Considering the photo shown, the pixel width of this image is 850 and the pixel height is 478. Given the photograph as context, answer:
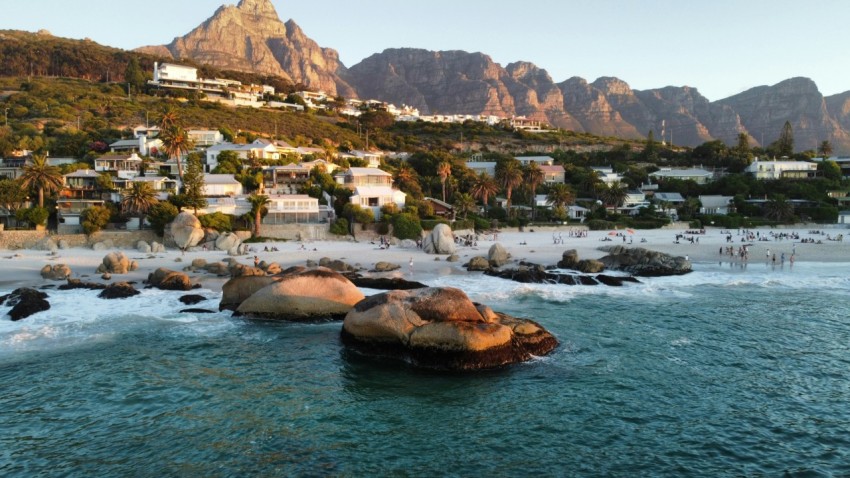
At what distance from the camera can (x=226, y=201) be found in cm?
6000

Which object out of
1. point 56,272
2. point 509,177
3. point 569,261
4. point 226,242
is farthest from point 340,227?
point 509,177

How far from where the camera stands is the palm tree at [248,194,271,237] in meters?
58.0

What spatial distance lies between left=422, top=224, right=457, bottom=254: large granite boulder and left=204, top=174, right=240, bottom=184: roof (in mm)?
27776

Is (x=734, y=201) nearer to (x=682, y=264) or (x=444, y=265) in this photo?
(x=682, y=264)

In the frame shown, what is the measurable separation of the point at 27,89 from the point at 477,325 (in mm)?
141889

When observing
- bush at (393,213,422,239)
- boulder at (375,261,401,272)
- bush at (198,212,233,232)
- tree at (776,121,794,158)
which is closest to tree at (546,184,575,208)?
bush at (393,213,422,239)

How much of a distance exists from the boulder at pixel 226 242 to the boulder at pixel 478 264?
75.8ft

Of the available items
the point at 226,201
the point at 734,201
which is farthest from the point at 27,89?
the point at 734,201

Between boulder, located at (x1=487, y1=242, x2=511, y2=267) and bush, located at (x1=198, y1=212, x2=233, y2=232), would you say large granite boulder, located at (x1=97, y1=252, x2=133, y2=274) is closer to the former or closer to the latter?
bush, located at (x1=198, y1=212, x2=233, y2=232)

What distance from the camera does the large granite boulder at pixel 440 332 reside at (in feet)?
73.3

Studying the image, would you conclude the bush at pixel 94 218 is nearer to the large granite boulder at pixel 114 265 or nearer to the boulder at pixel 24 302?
the large granite boulder at pixel 114 265

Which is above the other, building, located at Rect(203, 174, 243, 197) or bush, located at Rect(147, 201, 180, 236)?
building, located at Rect(203, 174, 243, 197)

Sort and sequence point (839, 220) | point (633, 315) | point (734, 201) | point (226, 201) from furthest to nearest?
point (734, 201), point (839, 220), point (226, 201), point (633, 315)

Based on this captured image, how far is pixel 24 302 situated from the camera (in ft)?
98.3
